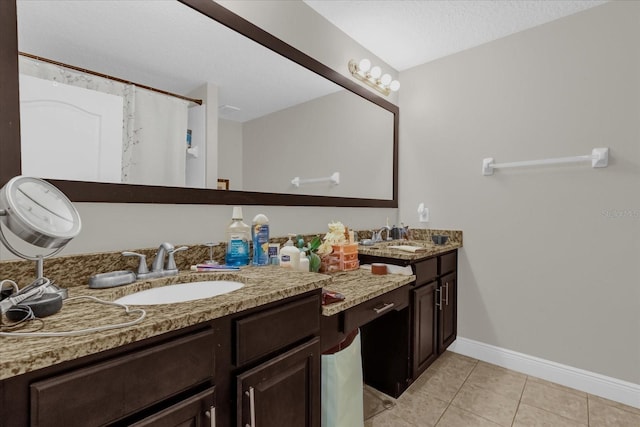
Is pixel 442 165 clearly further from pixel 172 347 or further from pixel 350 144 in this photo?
pixel 172 347

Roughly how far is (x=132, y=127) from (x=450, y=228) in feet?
7.27

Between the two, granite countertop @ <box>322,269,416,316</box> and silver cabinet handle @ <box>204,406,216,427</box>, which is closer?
silver cabinet handle @ <box>204,406,216,427</box>

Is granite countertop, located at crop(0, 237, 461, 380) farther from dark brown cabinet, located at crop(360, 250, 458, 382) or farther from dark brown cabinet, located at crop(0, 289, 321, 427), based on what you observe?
dark brown cabinet, located at crop(360, 250, 458, 382)

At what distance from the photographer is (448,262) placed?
223 centimetres

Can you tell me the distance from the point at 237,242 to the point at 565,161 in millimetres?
2021

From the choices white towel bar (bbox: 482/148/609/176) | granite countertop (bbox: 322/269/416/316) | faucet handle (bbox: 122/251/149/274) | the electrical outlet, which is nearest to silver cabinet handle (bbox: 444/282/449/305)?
the electrical outlet

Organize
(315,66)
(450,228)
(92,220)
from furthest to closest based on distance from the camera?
(450,228)
(315,66)
(92,220)

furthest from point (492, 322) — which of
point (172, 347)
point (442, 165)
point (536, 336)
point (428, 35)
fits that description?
point (172, 347)

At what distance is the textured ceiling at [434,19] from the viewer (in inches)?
74.0

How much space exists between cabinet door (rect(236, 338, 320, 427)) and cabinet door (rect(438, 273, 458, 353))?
1.32m

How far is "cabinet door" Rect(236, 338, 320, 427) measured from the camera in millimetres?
833

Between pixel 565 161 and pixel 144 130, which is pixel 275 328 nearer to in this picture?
pixel 144 130

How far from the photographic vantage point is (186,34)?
1.30m

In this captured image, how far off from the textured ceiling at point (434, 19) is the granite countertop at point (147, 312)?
5.52ft
